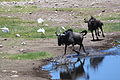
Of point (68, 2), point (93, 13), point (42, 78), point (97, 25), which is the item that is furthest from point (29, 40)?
point (68, 2)

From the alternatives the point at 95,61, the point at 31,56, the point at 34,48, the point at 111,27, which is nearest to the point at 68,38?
the point at 95,61

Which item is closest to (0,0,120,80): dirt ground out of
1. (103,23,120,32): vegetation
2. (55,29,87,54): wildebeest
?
(103,23,120,32): vegetation

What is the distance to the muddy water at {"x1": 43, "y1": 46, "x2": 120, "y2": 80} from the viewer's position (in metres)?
17.4

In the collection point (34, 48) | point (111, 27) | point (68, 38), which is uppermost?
point (68, 38)

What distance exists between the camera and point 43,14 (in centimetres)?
3653

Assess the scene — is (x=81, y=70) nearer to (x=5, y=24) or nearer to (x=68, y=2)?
(x=5, y=24)

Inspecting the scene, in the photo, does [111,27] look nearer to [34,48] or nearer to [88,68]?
[34,48]

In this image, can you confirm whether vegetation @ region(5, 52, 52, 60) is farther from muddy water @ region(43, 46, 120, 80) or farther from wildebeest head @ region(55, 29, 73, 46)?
muddy water @ region(43, 46, 120, 80)

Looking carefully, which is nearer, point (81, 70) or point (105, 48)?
point (81, 70)

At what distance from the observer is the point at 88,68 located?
1917cm

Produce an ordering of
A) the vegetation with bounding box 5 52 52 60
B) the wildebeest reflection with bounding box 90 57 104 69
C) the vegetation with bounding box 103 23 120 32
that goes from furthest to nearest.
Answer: the vegetation with bounding box 103 23 120 32 → the vegetation with bounding box 5 52 52 60 → the wildebeest reflection with bounding box 90 57 104 69

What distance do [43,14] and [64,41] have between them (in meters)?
15.7

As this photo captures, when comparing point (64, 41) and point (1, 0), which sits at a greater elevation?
point (64, 41)

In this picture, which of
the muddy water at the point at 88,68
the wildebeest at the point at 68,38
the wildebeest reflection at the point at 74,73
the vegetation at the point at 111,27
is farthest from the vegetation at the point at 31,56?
the vegetation at the point at 111,27
